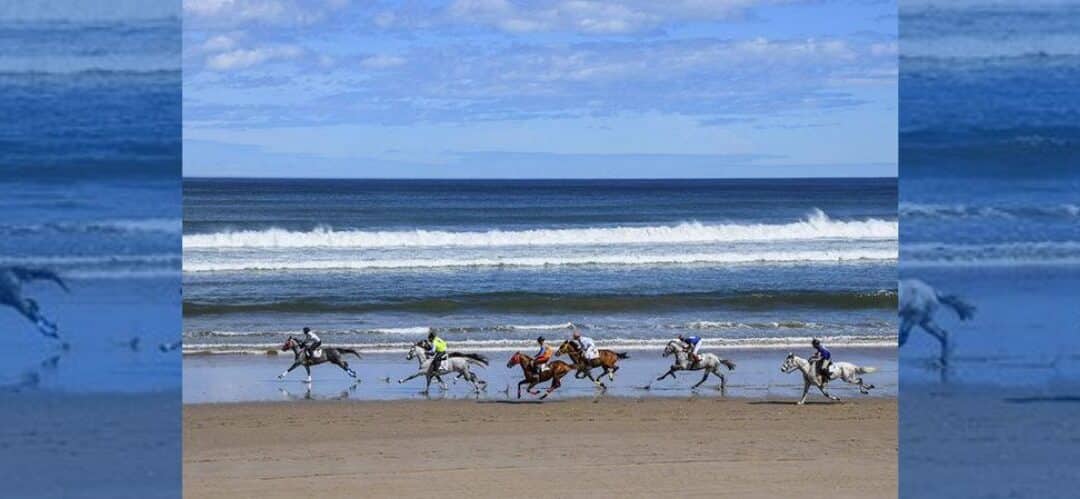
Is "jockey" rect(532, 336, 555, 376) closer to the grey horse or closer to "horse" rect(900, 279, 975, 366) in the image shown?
the grey horse

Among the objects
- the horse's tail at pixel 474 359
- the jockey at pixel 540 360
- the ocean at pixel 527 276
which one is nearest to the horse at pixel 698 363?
the jockey at pixel 540 360

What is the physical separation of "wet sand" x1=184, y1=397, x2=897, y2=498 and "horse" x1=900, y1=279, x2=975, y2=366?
5.54 meters

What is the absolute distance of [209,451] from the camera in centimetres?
1106

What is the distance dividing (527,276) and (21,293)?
82.5ft

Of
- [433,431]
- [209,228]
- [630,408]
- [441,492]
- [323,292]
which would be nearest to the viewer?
[441,492]

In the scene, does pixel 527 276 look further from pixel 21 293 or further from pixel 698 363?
pixel 21 293

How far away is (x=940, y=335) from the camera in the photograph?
2.94 metres

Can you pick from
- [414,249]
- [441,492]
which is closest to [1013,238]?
[441,492]

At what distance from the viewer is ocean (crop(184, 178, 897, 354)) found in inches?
810

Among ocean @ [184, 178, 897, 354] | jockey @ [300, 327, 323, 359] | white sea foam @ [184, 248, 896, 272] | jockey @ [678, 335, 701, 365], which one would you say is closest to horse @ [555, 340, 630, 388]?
A: jockey @ [678, 335, 701, 365]

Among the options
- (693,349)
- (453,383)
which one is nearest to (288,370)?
(453,383)

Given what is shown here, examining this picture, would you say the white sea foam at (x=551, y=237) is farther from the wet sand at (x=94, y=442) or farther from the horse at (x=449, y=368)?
the wet sand at (x=94, y=442)

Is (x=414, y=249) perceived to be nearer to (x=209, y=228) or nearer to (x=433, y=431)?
(x=209, y=228)

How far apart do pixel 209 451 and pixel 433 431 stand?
1.88 m
